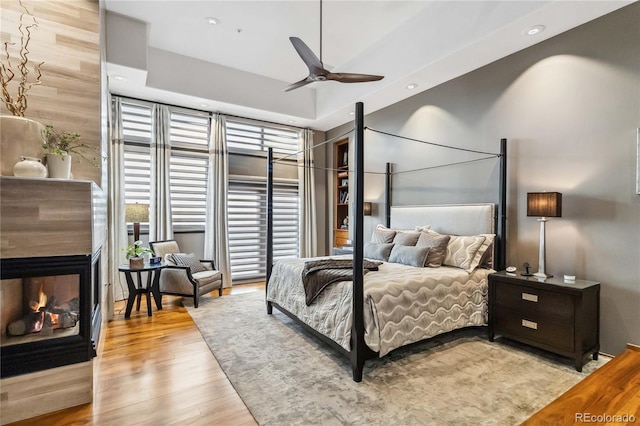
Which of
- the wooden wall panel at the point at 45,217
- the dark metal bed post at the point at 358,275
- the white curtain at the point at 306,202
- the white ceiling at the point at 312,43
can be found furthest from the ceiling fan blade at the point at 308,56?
the white curtain at the point at 306,202

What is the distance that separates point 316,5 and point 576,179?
349cm

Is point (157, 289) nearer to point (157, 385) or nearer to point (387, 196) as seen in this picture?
point (157, 385)

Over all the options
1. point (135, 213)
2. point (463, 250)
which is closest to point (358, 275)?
point (463, 250)

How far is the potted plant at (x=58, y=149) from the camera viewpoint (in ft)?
7.18

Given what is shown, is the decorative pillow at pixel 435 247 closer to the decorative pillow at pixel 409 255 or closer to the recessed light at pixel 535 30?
the decorative pillow at pixel 409 255

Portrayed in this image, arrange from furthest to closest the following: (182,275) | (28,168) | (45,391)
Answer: (182,275) → (45,391) → (28,168)

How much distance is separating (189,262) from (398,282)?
3418 millimetres

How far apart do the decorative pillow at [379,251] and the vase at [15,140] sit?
3601 mm

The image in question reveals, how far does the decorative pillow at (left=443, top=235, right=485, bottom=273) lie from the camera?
3.50 metres

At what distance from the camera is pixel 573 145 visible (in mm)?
3170

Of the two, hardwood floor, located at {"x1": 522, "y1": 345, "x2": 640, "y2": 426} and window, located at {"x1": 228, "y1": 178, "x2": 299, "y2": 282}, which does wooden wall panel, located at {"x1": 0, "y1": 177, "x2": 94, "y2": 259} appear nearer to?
hardwood floor, located at {"x1": 522, "y1": 345, "x2": 640, "y2": 426}

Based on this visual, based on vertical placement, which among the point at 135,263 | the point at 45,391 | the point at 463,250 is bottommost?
the point at 45,391

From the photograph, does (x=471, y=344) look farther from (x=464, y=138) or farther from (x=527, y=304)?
(x=464, y=138)

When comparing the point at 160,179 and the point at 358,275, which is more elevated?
the point at 160,179
